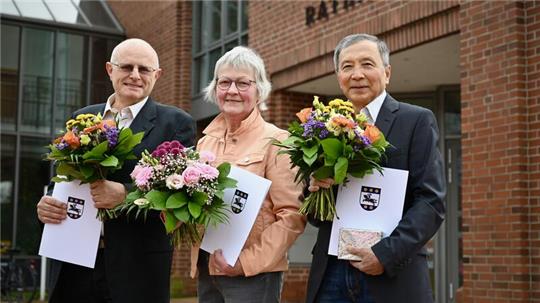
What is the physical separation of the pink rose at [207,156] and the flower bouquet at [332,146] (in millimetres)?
337

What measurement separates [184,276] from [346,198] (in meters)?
11.2

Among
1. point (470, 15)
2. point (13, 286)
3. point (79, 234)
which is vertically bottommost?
point (13, 286)

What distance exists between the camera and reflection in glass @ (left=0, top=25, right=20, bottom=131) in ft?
52.9

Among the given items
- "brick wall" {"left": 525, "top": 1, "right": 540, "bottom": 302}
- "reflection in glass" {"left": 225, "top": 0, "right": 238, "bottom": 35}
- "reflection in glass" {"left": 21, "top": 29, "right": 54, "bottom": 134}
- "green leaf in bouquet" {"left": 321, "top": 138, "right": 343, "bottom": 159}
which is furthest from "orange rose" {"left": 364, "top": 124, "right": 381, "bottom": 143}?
"reflection in glass" {"left": 21, "top": 29, "right": 54, "bottom": 134}

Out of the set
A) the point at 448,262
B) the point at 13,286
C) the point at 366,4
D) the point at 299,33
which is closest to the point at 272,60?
the point at 299,33

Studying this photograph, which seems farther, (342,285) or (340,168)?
(342,285)

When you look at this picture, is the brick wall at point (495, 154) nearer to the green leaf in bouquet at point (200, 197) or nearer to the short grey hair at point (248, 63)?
the short grey hair at point (248, 63)

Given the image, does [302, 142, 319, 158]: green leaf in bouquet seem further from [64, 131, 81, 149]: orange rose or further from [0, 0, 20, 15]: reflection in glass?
[0, 0, 20, 15]: reflection in glass

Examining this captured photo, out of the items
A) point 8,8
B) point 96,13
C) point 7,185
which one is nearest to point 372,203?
point 7,185

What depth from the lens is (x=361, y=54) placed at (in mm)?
3174

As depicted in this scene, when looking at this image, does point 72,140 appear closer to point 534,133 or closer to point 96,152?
point 96,152

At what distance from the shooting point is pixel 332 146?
9.52 ft

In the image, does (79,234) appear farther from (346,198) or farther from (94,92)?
(94,92)

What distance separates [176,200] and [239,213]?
33 centimetres
